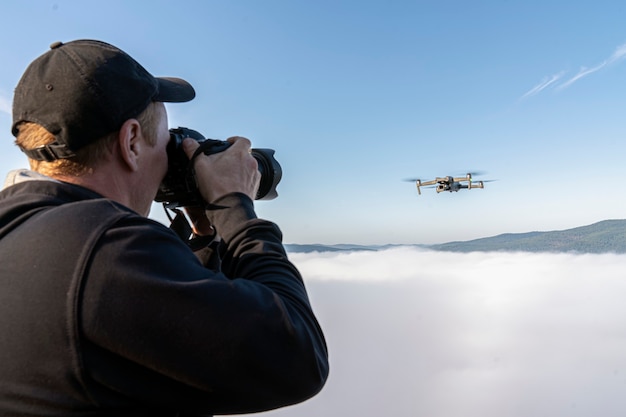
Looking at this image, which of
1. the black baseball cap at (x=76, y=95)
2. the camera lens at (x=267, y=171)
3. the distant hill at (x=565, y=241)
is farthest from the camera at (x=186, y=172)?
the distant hill at (x=565, y=241)

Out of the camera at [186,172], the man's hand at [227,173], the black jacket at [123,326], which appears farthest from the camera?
the camera at [186,172]

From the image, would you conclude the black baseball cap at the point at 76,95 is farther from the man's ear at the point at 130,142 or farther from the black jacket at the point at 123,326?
the black jacket at the point at 123,326

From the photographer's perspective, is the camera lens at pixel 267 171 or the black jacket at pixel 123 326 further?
the camera lens at pixel 267 171

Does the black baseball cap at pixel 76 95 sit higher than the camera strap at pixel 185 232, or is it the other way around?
the black baseball cap at pixel 76 95

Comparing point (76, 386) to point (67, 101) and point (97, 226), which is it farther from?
point (67, 101)

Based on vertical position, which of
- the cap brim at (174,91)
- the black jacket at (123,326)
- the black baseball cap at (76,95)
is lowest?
the black jacket at (123,326)

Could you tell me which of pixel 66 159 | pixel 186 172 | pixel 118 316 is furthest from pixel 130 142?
pixel 118 316

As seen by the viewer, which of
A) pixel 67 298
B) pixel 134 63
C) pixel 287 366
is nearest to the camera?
pixel 67 298

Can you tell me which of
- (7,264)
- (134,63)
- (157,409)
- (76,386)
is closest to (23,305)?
(7,264)
